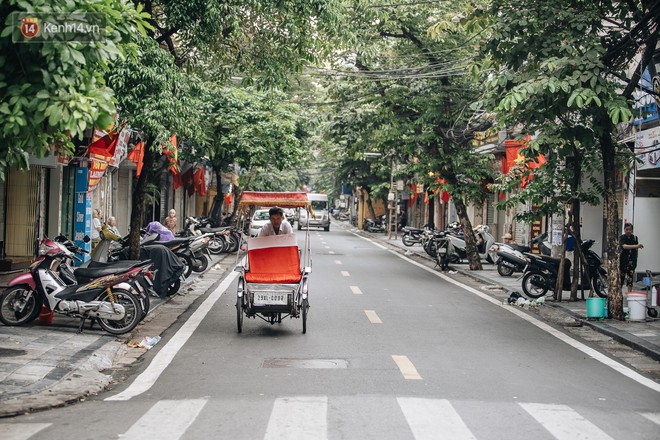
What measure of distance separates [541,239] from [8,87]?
18.0 m

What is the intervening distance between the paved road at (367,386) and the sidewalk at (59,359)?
31cm

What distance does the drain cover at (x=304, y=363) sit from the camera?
9.30 m

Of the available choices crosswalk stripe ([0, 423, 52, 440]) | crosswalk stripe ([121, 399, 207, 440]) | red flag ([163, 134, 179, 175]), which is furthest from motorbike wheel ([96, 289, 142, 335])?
crosswalk stripe ([0, 423, 52, 440])

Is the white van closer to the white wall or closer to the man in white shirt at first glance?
the white wall

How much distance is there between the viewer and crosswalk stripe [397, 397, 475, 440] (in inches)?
250

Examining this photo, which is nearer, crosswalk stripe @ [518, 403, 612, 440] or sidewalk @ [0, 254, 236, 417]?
crosswalk stripe @ [518, 403, 612, 440]

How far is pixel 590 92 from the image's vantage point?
11641 millimetres

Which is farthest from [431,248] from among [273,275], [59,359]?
[59,359]

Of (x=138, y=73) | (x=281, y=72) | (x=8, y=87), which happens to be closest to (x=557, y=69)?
(x=281, y=72)

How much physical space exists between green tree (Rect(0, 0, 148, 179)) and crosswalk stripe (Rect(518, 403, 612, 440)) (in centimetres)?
449

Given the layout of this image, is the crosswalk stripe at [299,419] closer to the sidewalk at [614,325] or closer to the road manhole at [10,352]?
the road manhole at [10,352]

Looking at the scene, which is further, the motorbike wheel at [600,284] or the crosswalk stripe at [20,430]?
the motorbike wheel at [600,284]

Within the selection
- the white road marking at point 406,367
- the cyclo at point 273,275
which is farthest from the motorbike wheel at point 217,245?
the white road marking at point 406,367

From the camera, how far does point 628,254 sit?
1831 cm
